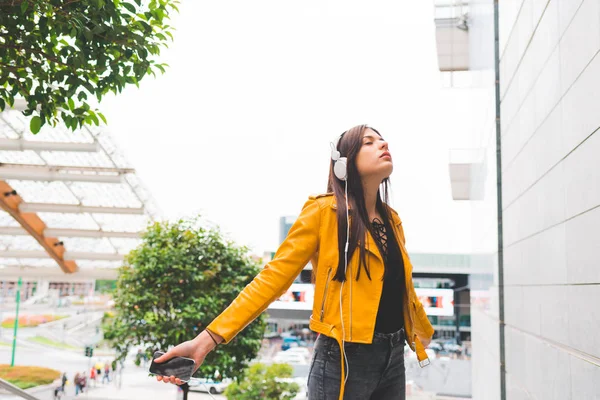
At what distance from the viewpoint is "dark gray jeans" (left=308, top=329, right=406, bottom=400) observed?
153 centimetres

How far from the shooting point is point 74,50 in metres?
2.92

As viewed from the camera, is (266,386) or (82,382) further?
(82,382)

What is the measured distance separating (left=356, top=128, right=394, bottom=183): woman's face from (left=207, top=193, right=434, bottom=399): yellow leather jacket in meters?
0.13

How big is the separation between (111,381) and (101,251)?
9232mm

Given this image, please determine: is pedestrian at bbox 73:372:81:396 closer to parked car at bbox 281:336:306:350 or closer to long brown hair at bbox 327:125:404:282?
parked car at bbox 281:336:306:350

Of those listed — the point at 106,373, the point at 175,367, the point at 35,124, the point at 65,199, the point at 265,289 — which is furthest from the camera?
the point at 65,199

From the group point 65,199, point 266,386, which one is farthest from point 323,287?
point 65,199

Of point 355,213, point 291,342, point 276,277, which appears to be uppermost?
point 355,213

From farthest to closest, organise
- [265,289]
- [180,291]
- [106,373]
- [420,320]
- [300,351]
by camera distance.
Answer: [300,351] → [106,373] → [180,291] → [420,320] → [265,289]

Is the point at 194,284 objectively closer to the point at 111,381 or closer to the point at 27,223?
the point at 111,381

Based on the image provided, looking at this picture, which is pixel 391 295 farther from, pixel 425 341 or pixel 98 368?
pixel 98 368

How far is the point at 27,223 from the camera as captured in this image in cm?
2456

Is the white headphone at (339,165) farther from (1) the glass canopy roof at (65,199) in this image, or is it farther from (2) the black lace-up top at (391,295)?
(1) the glass canopy roof at (65,199)

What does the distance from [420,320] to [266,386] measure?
503 inches
